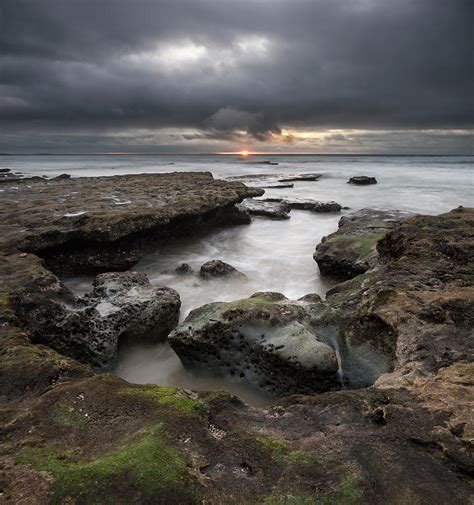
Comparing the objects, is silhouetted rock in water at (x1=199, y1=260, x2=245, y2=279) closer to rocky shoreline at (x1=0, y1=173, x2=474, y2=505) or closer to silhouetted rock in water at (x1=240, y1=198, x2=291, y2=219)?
rocky shoreline at (x1=0, y1=173, x2=474, y2=505)

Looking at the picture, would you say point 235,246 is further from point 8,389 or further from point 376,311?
point 8,389

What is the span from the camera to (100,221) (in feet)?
30.8

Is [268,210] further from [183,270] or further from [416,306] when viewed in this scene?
[416,306]

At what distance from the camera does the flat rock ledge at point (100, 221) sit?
8.96m

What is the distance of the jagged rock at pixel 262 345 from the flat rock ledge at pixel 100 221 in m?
4.19

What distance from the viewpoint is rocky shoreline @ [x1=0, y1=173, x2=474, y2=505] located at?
8.56 feet

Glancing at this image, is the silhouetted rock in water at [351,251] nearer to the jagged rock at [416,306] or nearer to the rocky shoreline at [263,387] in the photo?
the rocky shoreline at [263,387]

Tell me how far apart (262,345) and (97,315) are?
2.62m

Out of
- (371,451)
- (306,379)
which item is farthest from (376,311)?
(371,451)

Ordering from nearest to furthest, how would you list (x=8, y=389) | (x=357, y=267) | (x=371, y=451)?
(x=371, y=451)
(x=8, y=389)
(x=357, y=267)

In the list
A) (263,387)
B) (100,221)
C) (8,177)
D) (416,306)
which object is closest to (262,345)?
(263,387)

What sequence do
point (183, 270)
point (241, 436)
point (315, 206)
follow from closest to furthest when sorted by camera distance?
point (241, 436) < point (183, 270) < point (315, 206)

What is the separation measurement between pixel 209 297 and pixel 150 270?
2368 millimetres

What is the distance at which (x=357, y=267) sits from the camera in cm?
858
